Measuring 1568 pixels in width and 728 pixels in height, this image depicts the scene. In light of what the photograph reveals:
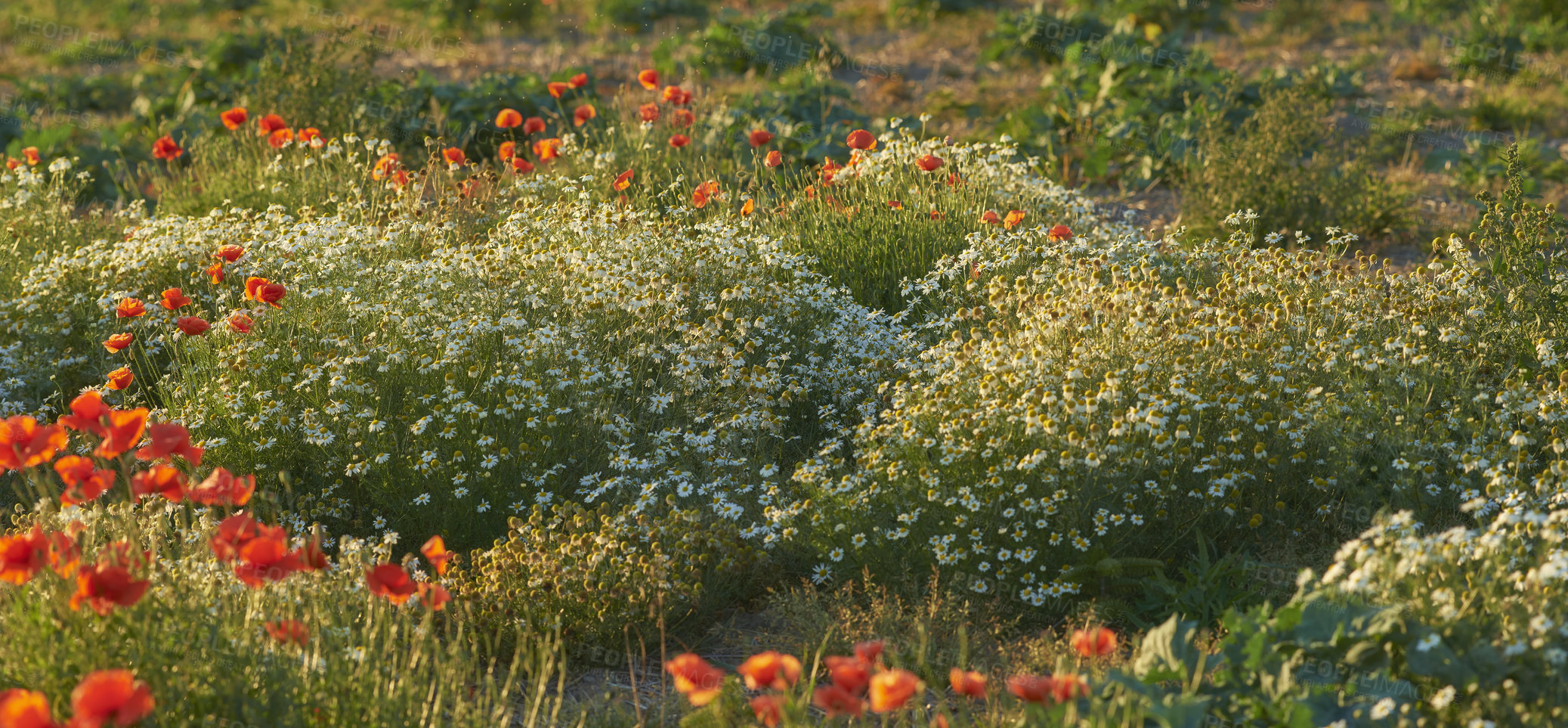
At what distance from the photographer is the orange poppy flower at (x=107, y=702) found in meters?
1.90

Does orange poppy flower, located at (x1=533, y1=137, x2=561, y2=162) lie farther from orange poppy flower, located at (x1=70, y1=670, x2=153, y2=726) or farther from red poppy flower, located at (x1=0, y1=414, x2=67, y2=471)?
orange poppy flower, located at (x1=70, y1=670, x2=153, y2=726)

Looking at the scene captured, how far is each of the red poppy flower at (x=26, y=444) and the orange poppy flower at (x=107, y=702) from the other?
994 mm

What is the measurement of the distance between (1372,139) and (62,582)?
8.30 meters

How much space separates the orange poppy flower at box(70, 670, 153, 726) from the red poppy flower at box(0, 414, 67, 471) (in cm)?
99

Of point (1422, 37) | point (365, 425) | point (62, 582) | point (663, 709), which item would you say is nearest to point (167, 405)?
point (365, 425)

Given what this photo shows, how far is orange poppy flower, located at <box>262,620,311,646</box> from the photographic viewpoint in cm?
256

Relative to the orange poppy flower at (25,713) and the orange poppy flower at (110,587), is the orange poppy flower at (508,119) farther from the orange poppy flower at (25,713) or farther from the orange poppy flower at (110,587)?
the orange poppy flower at (25,713)

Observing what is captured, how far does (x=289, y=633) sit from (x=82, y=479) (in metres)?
0.67

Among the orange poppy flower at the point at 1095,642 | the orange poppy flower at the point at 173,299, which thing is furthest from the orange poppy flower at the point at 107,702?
the orange poppy flower at the point at 173,299

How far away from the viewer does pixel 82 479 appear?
279cm

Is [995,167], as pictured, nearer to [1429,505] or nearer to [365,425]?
[1429,505]

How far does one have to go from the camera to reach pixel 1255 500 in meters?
3.97

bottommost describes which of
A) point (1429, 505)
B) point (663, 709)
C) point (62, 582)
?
point (663, 709)

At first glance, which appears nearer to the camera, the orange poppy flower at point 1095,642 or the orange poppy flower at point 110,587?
the orange poppy flower at point 110,587
